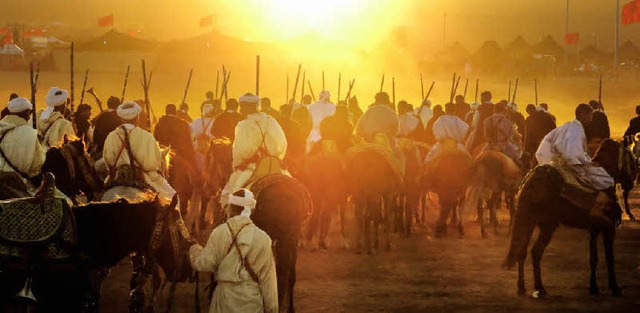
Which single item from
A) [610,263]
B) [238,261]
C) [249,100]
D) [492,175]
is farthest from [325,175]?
[238,261]

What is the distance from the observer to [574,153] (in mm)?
12008

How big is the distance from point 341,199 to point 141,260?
6684 mm

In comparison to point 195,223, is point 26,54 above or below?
above

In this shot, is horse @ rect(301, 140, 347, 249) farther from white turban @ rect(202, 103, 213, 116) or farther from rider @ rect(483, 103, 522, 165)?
white turban @ rect(202, 103, 213, 116)

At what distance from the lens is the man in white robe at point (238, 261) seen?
8250mm

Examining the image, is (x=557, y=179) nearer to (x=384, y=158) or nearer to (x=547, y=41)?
(x=384, y=158)

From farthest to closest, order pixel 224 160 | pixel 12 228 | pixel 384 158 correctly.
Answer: pixel 384 158 < pixel 224 160 < pixel 12 228

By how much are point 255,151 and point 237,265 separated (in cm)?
290

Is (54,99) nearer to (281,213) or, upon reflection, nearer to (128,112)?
(128,112)

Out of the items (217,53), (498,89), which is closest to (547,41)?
(498,89)

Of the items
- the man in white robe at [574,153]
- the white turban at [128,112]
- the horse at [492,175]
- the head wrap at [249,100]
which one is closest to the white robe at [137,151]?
the white turban at [128,112]

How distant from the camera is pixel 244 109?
11.5 m

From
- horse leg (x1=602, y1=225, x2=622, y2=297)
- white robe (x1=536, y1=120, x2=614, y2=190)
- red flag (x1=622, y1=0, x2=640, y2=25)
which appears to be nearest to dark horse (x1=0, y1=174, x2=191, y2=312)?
white robe (x1=536, y1=120, x2=614, y2=190)

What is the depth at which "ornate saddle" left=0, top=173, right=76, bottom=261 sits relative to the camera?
771cm
